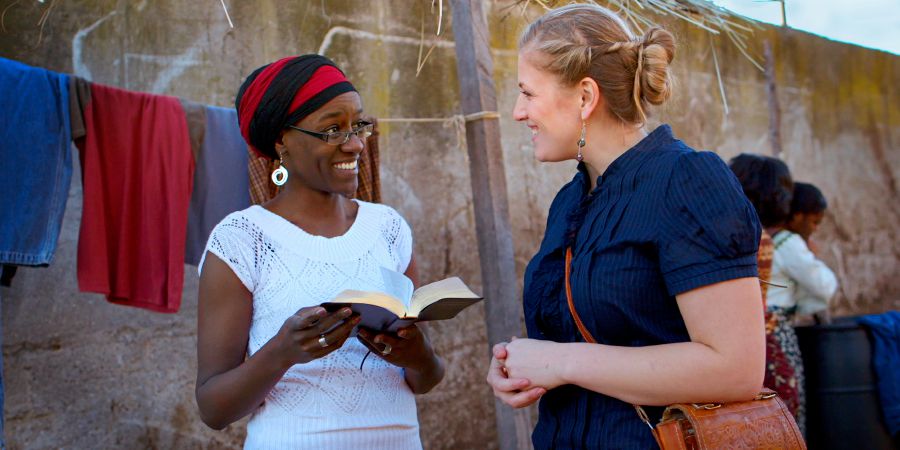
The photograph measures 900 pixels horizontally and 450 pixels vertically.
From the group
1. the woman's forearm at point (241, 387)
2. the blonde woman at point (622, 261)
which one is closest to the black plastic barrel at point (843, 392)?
the blonde woman at point (622, 261)

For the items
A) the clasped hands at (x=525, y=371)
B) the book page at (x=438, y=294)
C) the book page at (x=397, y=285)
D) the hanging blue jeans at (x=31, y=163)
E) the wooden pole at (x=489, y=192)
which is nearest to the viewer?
the clasped hands at (x=525, y=371)

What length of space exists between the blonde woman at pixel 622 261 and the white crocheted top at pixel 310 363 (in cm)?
45

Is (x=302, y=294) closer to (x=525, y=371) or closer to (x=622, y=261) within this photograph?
(x=525, y=371)

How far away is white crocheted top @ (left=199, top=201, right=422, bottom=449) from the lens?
7.02ft

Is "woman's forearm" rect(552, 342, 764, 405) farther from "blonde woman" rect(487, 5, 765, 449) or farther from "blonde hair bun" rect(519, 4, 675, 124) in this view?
"blonde hair bun" rect(519, 4, 675, 124)

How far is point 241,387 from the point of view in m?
2.03

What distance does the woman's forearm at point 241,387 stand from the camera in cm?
200

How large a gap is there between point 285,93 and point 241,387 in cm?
79

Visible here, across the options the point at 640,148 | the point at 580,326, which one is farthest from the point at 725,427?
the point at 640,148

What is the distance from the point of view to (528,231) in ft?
15.9

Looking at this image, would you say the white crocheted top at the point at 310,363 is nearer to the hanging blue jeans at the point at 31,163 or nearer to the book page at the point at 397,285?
the book page at the point at 397,285

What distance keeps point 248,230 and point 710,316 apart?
1.22m

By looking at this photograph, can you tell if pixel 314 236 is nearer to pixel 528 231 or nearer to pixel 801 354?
pixel 528 231

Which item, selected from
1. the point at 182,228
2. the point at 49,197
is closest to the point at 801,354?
the point at 182,228
